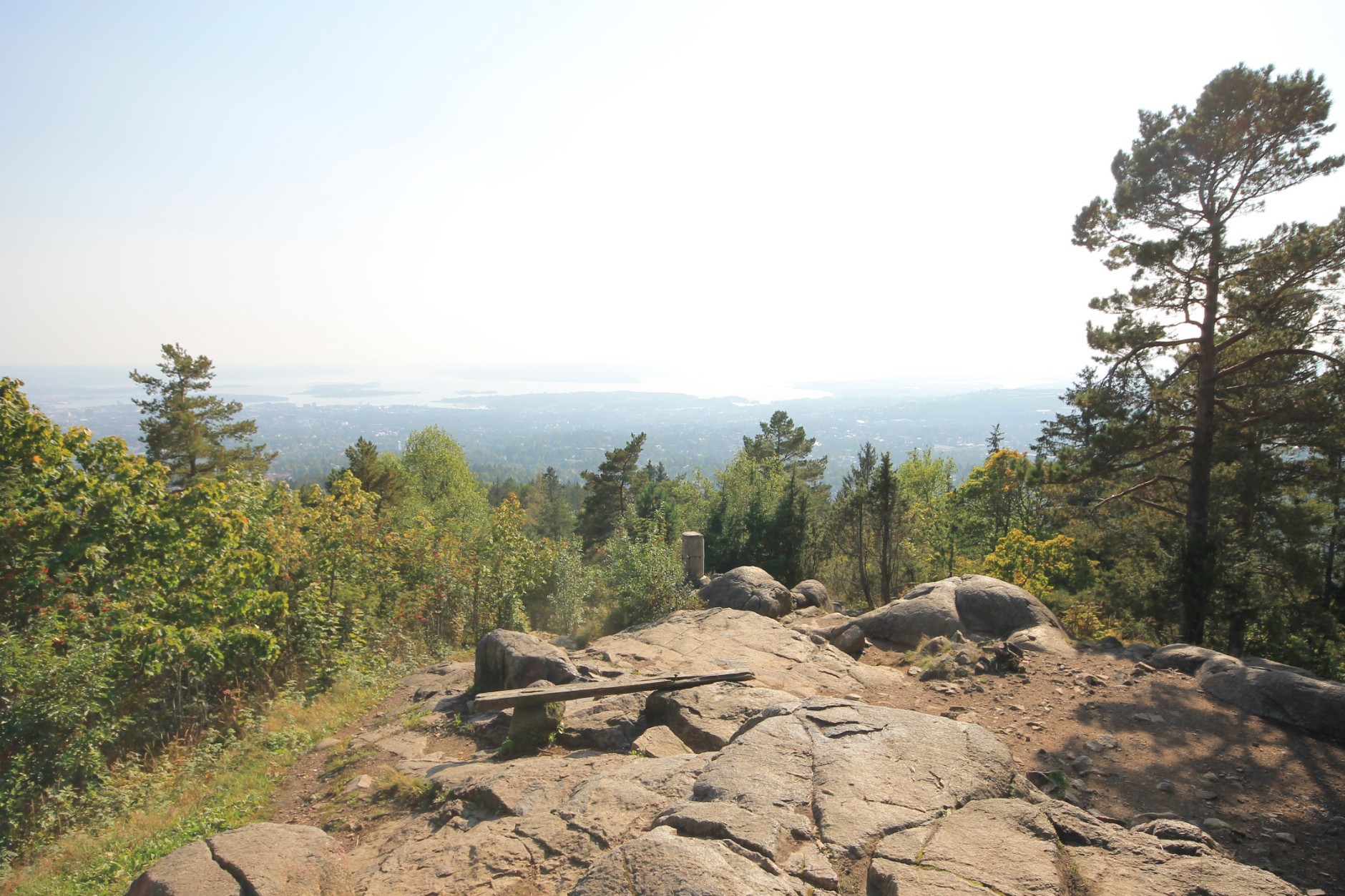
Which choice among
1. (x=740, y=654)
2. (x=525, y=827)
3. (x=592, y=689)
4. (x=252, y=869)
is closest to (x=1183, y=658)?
(x=740, y=654)

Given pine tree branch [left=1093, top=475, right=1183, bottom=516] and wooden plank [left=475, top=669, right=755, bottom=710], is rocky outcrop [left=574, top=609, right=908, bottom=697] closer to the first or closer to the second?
wooden plank [left=475, top=669, right=755, bottom=710]

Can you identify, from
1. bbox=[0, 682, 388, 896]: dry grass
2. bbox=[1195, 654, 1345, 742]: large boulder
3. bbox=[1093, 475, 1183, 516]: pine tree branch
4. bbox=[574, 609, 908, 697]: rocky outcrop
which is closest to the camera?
bbox=[0, 682, 388, 896]: dry grass

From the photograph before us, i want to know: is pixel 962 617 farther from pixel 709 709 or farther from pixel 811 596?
pixel 709 709

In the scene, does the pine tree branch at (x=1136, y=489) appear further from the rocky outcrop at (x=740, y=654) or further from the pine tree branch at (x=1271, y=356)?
the rocky outcrop at (x=740, y=654)

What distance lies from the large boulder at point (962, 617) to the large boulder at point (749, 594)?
93.6 inches

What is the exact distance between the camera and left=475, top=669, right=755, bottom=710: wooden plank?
707 centimetres

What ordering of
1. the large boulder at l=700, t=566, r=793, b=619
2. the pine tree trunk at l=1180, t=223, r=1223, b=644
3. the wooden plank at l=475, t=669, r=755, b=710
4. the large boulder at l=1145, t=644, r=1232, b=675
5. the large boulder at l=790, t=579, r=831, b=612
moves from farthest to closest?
the large boulder at l=790, t=579, r=831, b=612, the large boulder at l=700, t=566, r=793, b=619, the pine tree trunk at l=1180, t=223, r=1223, b=644, the large boulder at l=1145, t=644, r=1232, b=675, the wooden plank at l=475, t=669, r=755, b=710

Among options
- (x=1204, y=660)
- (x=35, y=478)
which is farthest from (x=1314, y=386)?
(x=35, y=478)

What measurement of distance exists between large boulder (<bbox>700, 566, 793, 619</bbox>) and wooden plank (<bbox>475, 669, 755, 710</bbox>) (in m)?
6.73

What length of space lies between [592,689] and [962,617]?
31.2 feet

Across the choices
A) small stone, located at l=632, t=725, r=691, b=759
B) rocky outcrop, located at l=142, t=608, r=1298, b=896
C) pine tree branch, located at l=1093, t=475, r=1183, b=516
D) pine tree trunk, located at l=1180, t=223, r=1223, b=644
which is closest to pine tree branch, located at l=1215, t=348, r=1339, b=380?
pine tree trunk, located at l=1180, t=223, r=1223, b=644

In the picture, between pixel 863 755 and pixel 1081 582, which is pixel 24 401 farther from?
pixel 1081 582

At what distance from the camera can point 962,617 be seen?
13.6 m

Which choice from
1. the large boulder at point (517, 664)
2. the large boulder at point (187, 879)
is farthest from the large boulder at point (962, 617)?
the large boulder at point (187, 879)
